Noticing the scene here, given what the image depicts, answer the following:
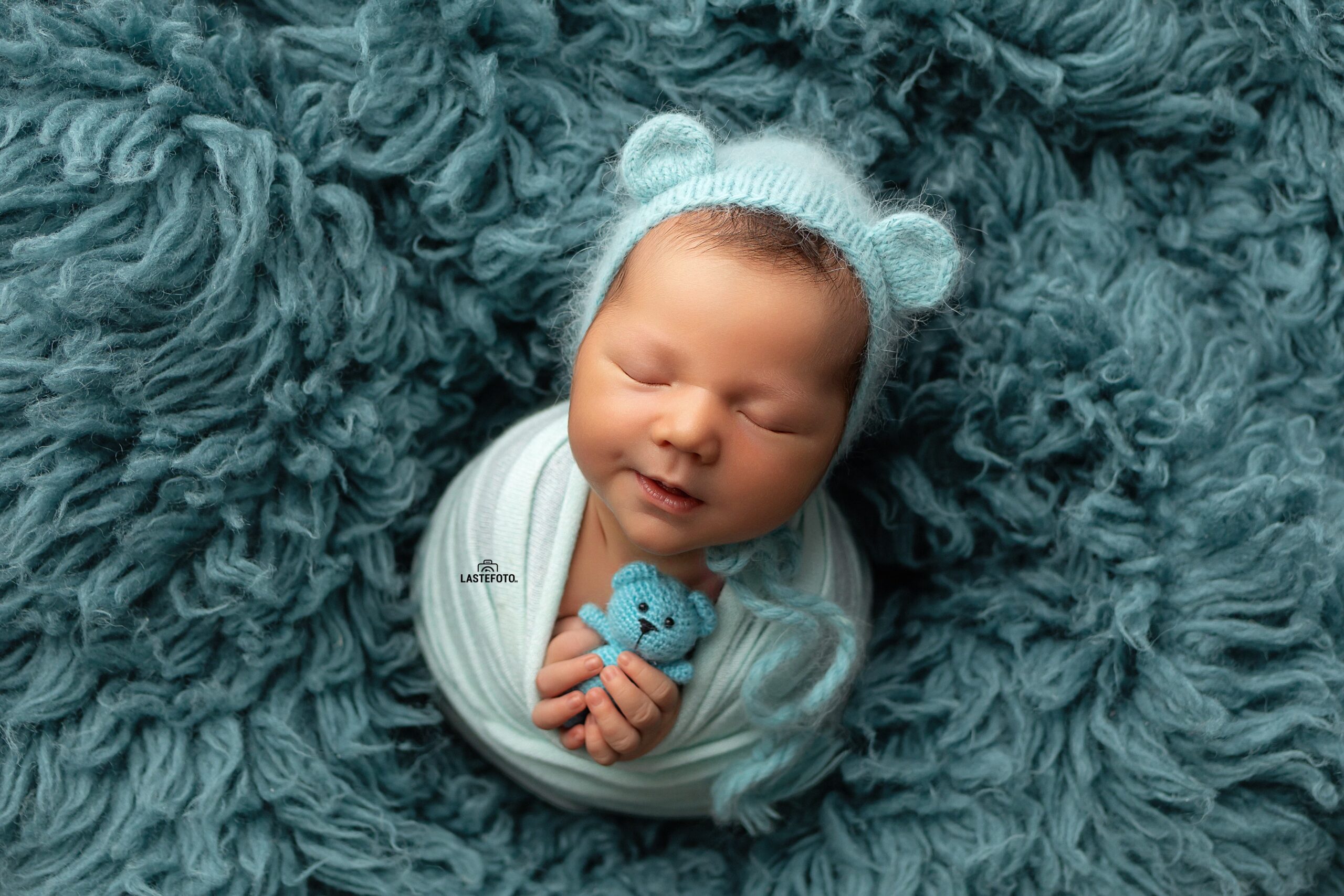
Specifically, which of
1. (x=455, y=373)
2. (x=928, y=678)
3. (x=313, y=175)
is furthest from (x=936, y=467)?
(x=313, y=175)

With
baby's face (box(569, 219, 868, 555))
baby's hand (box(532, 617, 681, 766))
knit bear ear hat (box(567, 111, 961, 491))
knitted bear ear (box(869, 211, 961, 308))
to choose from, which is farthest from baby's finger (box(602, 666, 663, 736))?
knitted bear ear (box(869, 211, 961, 308))

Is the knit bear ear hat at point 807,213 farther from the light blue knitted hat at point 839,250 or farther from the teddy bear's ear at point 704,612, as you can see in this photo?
the teddy bear's ear at point 704,612

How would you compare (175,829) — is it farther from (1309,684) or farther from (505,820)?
(1309,684)

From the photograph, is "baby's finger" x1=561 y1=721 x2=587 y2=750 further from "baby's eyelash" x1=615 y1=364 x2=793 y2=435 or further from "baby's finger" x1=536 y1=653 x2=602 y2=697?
"baby's eyelash" x1=615 y1=364 x2=793 y2=435

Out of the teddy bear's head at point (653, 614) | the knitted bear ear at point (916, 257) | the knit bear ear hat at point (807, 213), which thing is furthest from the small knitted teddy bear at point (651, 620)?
the knitted bear ear at point (916, 257)

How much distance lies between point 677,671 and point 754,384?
239mm

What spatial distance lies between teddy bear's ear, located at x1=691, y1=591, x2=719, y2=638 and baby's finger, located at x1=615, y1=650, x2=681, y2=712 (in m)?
0.05

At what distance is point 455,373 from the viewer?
1053 millimetres

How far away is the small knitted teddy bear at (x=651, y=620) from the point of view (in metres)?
0.91

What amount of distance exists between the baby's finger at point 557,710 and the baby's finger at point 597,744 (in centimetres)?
1

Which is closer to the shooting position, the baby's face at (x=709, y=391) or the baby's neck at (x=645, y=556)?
the baby's face at (x=709, y=391)

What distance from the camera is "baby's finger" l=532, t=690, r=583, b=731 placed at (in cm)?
92

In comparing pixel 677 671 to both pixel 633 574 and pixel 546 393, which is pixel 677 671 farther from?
pixel 546 393

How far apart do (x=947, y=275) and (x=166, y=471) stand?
1.86 feet
